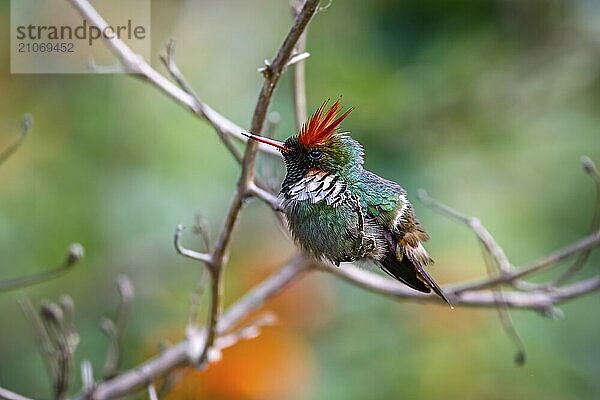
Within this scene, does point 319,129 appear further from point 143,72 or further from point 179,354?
point 179,354

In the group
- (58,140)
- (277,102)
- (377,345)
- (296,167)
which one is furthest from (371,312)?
(296,167)

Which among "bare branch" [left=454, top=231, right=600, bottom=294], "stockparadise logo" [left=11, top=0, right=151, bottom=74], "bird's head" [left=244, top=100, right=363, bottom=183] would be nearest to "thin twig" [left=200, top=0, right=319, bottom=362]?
"bird's head" [left=244, top=100, right=363, bottom=183]

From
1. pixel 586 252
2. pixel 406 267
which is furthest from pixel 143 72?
pixel 586 252

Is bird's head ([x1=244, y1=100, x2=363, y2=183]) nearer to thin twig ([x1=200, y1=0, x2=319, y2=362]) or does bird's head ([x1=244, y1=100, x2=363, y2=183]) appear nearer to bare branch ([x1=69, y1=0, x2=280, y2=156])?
thin twig ([x1=200, y1=0, x2=319, y2=362])

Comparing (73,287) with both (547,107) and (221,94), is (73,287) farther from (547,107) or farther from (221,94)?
(547,107)

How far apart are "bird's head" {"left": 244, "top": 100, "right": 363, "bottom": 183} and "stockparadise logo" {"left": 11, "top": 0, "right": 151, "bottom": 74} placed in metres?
1.65

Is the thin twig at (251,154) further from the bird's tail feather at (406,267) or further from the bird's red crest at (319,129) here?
the bird's tail feather at (406,267)

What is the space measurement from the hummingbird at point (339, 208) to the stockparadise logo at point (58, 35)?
5.42 ft

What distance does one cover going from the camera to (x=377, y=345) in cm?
263

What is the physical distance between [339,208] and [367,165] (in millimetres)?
1355

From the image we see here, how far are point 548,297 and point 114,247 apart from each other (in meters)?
1.31

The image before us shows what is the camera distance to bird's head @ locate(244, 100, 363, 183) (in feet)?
3.77

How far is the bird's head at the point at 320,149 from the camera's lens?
45.3 inches

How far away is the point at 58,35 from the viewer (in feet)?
8.96
